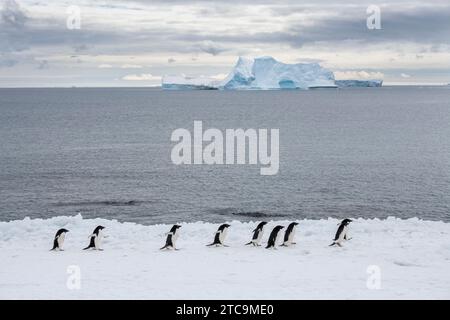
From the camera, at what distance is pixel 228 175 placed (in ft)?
173

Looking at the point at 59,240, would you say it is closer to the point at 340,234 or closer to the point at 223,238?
the point at 223,238

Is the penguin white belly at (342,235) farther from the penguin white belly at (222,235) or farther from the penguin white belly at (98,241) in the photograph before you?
the penguin white belly at (98,241)

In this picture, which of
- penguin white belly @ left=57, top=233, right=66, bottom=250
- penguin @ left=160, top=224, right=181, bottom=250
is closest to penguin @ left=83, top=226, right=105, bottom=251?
penguin white belly @ left=57, top=233, right=66, bottom=250

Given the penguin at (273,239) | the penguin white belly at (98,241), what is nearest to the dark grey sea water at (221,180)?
the penguin white belly at (98,241)

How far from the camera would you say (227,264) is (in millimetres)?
17219

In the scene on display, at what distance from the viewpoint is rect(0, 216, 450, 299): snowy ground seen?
1435 cm

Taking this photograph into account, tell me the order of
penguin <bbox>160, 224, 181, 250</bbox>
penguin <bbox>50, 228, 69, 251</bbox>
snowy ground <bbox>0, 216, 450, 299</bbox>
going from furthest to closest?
penguin <bbox>50, 228, 69, 251</bbox> < penguin <bbox>160, 224, 181, 250</bbox> < snowy ground <bbox>0, 216, 450, 299</bbox>

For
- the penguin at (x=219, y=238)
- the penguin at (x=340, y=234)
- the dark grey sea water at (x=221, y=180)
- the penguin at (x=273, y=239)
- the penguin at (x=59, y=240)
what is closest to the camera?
the penguin at (x=59, y=240)

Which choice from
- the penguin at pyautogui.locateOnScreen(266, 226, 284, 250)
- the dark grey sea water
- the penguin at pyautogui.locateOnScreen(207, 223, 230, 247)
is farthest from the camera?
the dark grey sea water

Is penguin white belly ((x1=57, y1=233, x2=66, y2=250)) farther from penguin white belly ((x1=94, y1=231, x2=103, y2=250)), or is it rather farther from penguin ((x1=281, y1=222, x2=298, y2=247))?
penguin ((x1=281, y1=222, x2=298, y2=247))

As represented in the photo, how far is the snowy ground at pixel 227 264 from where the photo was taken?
14.4 metres
